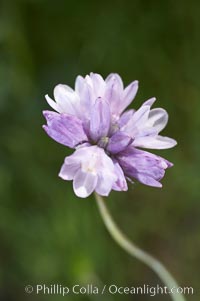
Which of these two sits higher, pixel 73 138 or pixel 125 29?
pixel 125 29

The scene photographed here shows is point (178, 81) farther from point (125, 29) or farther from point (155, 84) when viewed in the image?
point (125, 29)

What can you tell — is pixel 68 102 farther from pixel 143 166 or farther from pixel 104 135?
pixel 143 166

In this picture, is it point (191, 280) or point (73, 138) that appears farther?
point (191, 280)

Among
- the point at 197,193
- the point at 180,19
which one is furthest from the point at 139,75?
the point at 197,193

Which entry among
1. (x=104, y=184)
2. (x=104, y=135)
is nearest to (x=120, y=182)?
(x=104, y=184)

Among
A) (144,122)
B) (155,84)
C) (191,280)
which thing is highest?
(155,84)

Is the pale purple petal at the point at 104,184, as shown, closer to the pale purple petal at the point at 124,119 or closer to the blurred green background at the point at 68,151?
the pale purple petal at the point at 124,119

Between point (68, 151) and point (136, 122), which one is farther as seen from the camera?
point (68, 151)
